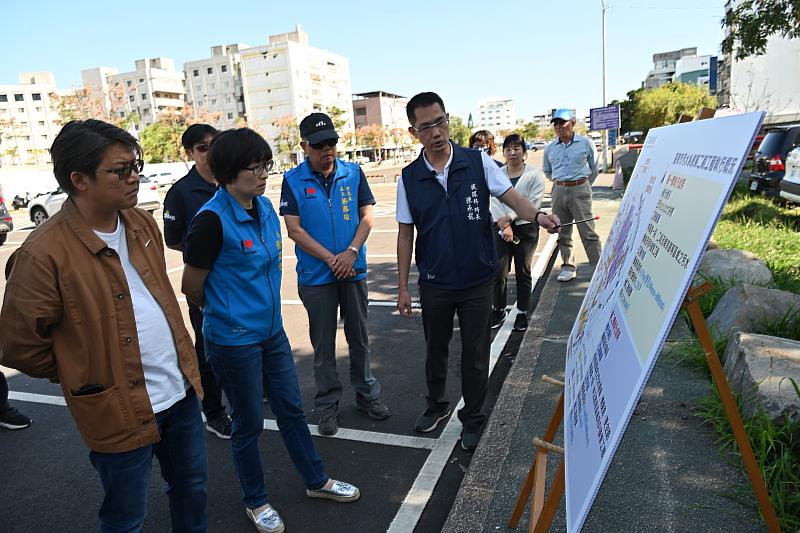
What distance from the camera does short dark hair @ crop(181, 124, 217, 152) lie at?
11.6ft

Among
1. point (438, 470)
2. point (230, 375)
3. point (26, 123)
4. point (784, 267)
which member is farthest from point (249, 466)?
point (26, 123)

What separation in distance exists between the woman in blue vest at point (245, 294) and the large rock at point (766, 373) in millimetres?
2387

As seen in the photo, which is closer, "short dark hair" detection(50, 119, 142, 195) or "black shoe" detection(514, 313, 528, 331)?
"short dark hair" detection(50, 119, 142, 195)

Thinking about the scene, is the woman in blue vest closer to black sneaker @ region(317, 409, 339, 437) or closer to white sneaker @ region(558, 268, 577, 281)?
black sneaker @ region(317, 409, 339, 437)

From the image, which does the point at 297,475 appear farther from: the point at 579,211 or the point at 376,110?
the point at 376,110

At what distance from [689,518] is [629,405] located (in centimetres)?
168

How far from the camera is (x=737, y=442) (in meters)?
1.94

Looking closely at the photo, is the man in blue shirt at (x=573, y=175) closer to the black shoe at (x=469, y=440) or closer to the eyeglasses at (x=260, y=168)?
the black shoe at (x=469, y=440)

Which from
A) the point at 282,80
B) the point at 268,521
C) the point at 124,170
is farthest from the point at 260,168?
the point at 282,80

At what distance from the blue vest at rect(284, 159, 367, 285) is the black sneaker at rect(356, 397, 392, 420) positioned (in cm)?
94

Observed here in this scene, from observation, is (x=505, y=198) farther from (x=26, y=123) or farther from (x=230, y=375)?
(x=26, y=123)

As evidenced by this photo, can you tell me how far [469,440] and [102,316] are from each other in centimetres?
225

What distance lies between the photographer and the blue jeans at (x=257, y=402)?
2.55 m

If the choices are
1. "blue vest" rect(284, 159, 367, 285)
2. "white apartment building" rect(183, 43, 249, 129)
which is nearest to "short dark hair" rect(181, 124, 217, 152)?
"blue vest" rect(284, 159, 367, 285)
